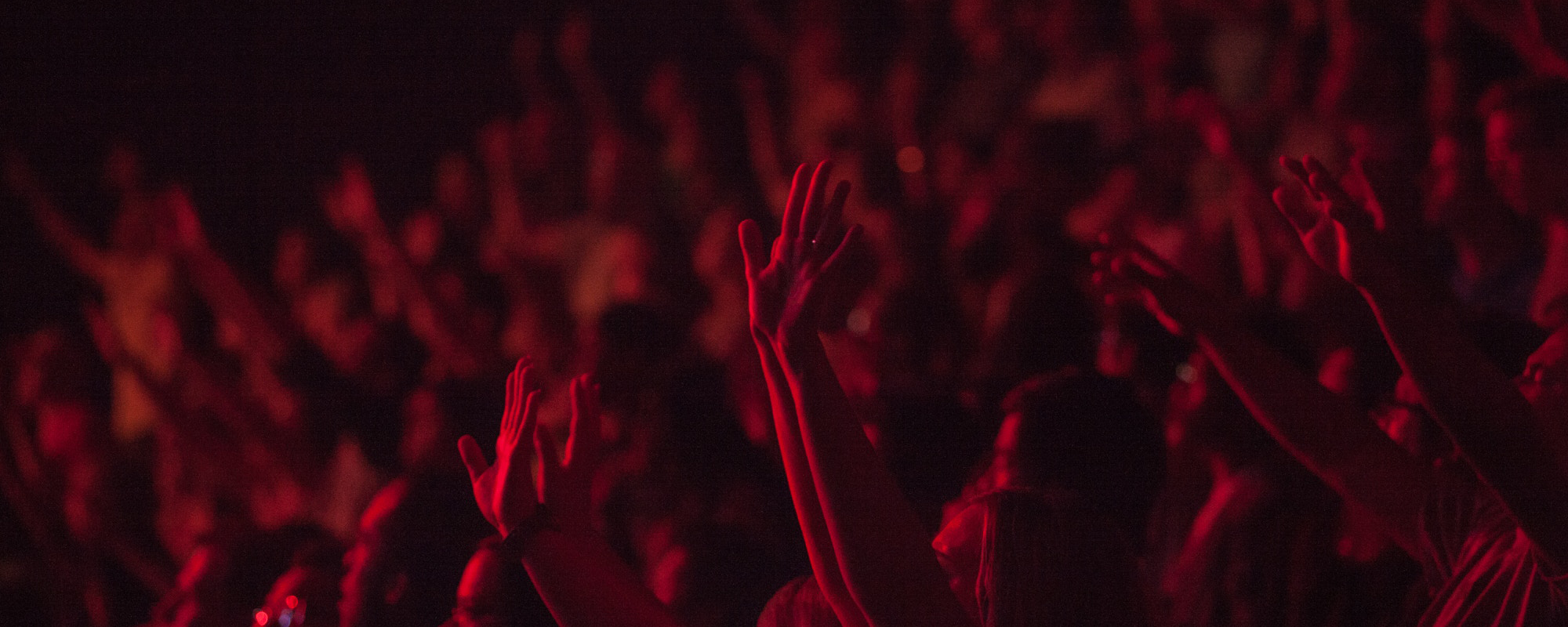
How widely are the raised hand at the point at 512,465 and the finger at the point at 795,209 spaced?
0.47m

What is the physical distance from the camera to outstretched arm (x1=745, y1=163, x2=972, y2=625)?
1.33 m

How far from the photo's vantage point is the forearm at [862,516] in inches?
52.4

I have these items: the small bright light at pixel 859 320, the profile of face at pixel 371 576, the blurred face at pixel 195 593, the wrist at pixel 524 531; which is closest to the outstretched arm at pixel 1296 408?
the wrist at pixel 524 531

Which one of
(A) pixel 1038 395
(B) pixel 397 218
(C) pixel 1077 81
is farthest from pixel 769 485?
(B) pixel 397 218

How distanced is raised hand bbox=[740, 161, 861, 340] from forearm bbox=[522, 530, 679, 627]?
0.39 metres

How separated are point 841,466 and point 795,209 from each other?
0.29 metres

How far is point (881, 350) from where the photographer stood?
11.0ft

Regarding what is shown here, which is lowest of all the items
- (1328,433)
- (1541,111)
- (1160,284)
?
(1328,433)

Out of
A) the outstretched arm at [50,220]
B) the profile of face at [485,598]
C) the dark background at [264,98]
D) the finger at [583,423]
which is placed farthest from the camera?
the dark background at [264,98]

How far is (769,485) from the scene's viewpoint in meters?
2.98

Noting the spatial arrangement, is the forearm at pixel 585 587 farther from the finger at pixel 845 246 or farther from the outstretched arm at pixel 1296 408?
the outstretched arm at pixel 1296 408

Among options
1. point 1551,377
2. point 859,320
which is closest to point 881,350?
point 859,320

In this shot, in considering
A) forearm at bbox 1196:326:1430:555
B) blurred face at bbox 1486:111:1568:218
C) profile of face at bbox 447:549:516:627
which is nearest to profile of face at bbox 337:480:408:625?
profile of face at bbox 447:549:516:627

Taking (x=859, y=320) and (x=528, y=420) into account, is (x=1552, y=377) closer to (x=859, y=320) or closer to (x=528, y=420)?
(x=528, y=420)
